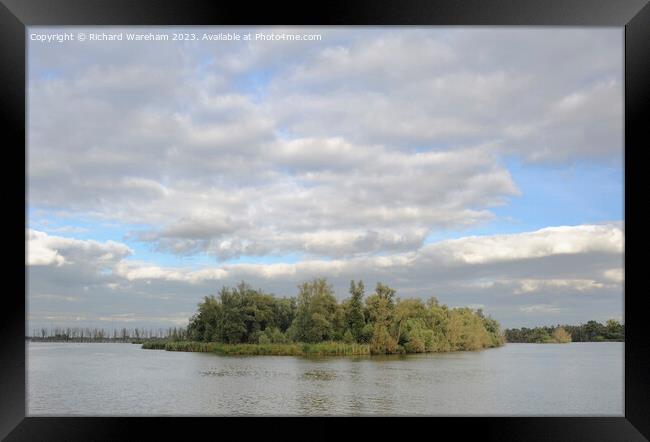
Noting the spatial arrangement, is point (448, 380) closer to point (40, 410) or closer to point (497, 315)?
point (497, 315)

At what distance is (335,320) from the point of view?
1045 cm

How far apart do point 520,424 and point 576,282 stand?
7.66 m

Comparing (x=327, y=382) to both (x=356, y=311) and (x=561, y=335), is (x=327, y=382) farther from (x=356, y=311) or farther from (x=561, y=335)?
(x=561, y=335)

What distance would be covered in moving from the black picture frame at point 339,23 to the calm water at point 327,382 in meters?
5.41

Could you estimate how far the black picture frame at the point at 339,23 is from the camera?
286 cm

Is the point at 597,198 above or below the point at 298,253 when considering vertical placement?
above

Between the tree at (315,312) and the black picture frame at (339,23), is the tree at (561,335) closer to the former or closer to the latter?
the tree at (315,312)

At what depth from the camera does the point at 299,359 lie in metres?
10.5

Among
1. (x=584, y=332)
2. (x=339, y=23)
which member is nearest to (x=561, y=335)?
(x=584, y=332)

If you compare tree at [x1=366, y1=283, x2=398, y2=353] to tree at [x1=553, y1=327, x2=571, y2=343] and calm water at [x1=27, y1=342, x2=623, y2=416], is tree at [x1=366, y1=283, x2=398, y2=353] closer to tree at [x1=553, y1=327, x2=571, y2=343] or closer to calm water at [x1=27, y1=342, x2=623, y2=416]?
calm water at [x1=27, y1=342, x2=623, y2=416]

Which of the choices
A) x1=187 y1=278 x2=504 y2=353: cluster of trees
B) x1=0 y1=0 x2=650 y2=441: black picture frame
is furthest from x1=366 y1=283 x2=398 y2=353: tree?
x1=0 y1=0 x2=650 y2=441: black picture frame

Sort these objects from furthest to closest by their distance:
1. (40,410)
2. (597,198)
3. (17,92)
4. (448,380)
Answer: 1. (448,380)
2. (597,198)
3. (40,410)
4. (17,92)

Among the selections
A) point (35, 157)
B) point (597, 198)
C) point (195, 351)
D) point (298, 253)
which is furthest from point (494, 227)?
point (35, 157)

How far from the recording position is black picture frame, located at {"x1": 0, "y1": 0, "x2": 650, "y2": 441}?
2.86m
